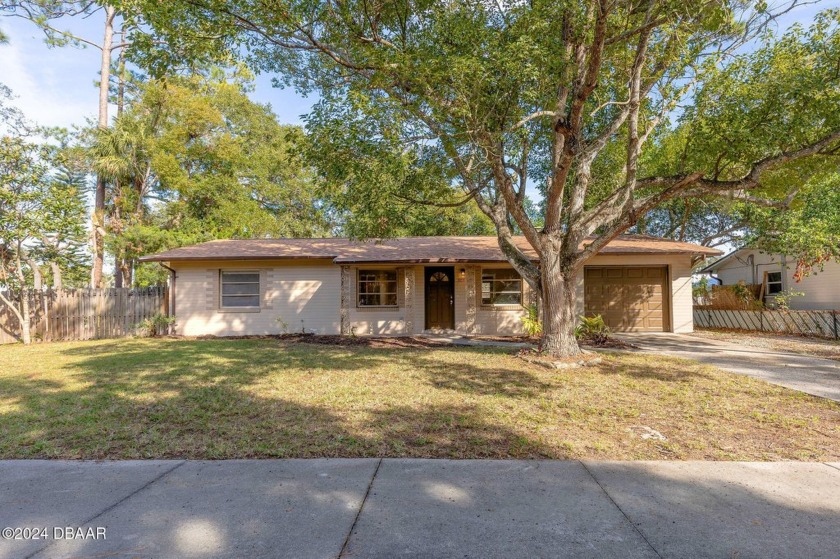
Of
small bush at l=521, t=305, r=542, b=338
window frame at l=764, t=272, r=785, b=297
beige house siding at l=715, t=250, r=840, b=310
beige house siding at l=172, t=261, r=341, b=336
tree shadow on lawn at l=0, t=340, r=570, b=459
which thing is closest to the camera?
tree shadow on lawn at l=0, t=340, r=570, b=459

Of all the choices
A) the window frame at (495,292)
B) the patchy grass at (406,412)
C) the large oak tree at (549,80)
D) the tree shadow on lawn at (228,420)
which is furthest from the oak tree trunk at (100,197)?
the window frame at (495,292)

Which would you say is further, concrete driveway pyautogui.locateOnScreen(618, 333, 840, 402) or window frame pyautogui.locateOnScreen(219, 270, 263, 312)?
window frame pyautogui.locateOnScreen(219, 270, 263, 312)

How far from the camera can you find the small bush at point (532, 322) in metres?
12.6

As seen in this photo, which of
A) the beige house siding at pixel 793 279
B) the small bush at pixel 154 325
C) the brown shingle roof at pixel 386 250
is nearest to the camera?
the brown shingle roof at pixel 386 250

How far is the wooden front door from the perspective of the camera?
47.1ft

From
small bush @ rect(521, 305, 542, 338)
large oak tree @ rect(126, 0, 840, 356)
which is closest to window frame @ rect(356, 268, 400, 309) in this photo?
small bush @ rect(521, 305, 542, 338)

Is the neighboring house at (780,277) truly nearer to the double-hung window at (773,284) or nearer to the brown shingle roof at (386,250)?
the double-hung window at (773,284)

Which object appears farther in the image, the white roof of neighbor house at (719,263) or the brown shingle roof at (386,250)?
the white roof of neighbor house at (719,263)

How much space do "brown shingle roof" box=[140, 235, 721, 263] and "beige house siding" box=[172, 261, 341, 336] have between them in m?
0.48

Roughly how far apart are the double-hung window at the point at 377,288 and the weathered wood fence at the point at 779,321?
12483mm

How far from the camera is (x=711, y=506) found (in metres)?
2.91

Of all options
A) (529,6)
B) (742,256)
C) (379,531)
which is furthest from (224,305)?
(742,256)

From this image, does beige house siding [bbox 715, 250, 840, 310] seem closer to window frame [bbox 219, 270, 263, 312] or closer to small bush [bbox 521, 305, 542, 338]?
small bush [bbox 521, 305, 542, 338]

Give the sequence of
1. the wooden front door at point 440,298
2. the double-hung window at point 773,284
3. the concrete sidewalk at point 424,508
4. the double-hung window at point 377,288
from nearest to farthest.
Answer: the concrete sidewalk at point 424,508, the double-hung window at point 377,288, the wooden front door at point 440,298, the double-hung window at point 773,284
